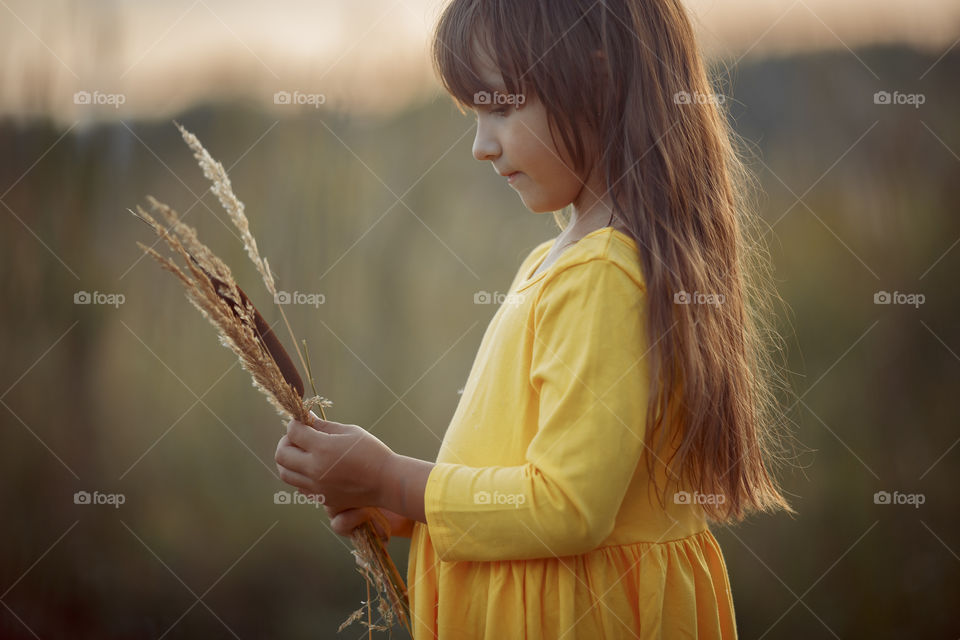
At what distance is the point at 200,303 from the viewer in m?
0.84

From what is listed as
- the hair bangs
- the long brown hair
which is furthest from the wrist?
the hair bangs

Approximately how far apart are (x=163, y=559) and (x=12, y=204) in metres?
1.08

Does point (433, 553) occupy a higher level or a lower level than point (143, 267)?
lower

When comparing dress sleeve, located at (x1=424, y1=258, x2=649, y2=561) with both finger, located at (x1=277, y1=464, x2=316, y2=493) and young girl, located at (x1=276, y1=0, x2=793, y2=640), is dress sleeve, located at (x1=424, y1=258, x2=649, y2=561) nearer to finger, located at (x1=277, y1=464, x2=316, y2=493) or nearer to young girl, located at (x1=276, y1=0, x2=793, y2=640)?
young girl, located at (x1=276, y1=0, x2=793, y2=640)

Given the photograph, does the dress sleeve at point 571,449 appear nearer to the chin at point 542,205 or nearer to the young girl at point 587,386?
the young girl at point 587,386

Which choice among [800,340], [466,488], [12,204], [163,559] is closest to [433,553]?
[466,488]

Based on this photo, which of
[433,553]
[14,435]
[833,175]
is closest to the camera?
[433,553]

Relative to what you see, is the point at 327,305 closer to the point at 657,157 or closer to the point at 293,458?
the point at 293,458

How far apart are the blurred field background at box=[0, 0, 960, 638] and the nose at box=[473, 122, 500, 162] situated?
47.7 inches

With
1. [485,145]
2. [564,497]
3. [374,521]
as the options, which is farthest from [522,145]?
[374,521]

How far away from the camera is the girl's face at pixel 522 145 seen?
0.90 meters

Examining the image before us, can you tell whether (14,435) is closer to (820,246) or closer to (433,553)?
(433,553)

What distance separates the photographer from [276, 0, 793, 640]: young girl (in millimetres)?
801

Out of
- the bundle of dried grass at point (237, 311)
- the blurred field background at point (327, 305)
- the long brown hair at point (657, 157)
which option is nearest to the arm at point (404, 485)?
the bundle of dried grass at point (237, 311)
